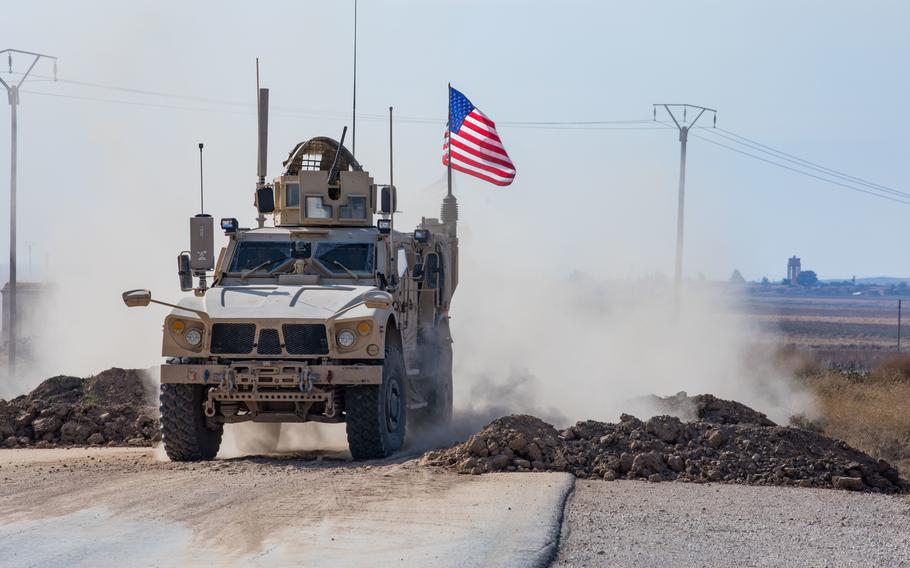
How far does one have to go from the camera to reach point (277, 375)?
14945 mm

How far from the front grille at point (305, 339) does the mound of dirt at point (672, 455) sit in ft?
5.14

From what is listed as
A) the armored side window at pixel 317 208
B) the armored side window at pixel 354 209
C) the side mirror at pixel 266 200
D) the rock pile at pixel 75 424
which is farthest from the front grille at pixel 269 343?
the rock pile at pixel 75 424

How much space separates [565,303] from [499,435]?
22455 millimetres

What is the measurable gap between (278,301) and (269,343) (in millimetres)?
614

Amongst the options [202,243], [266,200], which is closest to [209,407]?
[202,243]

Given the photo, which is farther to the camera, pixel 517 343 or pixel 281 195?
pixel 517 343

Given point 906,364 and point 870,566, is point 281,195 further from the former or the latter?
point 906,364

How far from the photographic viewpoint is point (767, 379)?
33.1m

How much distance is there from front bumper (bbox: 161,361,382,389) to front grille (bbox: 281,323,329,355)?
0.20 m

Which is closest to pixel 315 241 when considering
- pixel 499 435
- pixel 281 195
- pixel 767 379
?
pixel 281 195

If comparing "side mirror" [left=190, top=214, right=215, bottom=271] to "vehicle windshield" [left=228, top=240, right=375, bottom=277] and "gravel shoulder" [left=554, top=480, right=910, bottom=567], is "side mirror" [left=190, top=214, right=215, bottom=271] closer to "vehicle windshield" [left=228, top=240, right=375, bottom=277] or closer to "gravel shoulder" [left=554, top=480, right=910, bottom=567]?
"vehicle windshield" [left=228, top=240, right=375, bottom=277]

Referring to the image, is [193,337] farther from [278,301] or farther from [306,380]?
[306,380]

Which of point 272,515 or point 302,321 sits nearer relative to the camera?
point 272,515

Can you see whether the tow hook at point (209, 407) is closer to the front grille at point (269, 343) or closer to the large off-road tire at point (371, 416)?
the front grille at point (269, 343)
